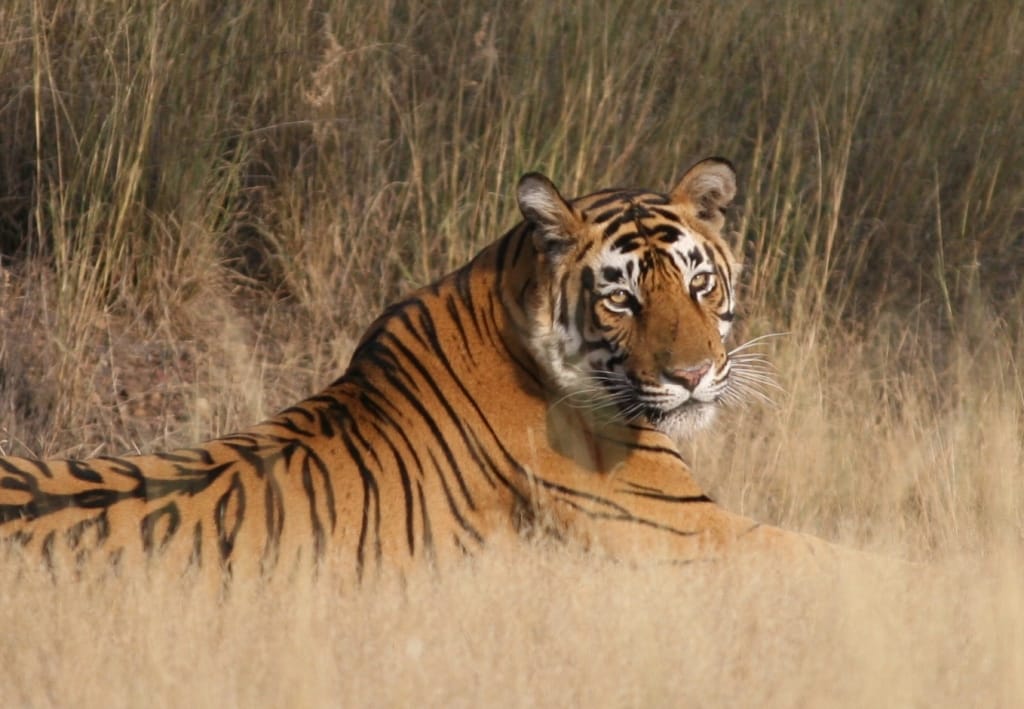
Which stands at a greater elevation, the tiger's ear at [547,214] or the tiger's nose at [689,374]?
the tiger's ear at [547,214]

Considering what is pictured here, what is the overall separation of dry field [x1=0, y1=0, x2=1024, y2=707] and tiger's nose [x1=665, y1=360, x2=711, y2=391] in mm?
468

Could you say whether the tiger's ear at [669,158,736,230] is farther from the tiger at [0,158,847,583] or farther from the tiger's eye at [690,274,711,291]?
the tiger's eye at [690,274,711,291]

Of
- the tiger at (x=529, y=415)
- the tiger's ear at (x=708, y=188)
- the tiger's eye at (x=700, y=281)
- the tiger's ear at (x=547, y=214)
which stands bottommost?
the tiger at (x=529, y=415)

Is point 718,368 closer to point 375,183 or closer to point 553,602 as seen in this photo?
point 553,602

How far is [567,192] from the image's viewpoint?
6.41 m

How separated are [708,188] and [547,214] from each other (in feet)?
1.58

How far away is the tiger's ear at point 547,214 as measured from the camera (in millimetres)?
4500

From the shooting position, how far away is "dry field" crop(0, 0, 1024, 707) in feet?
17.3

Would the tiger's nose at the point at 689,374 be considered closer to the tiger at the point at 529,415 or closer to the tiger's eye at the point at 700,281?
the tiger at the point at 529,415

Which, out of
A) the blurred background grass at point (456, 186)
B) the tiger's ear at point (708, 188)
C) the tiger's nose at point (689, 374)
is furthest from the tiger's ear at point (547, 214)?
the blurred background grass at point (456, 186)

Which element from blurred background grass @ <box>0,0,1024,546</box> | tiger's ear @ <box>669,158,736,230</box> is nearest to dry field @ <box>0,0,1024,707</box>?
Answer: blurred background grass @ <box>0,0,1024,546</box>

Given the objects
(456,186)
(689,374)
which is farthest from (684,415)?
(456,186)

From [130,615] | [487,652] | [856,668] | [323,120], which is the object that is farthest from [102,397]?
[856,668]

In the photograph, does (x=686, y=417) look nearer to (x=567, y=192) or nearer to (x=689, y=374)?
(x=689, y=374)
